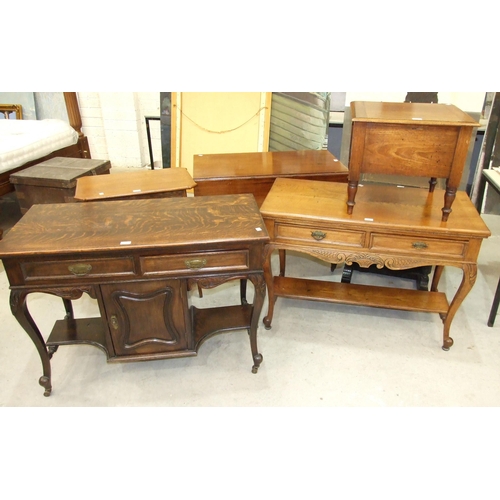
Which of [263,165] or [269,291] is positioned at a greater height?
[263,165]

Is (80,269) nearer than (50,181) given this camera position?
Yes

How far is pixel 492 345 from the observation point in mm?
2332

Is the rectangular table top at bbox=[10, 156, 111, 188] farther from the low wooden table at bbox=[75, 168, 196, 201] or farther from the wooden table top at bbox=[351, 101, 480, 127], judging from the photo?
the wooden table top at bbox=[351, 101, 480, 127]

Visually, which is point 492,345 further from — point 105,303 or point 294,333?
point 105,303

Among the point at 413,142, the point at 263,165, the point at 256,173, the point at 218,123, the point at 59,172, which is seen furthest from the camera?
the point at 218,123

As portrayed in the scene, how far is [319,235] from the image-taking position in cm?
214

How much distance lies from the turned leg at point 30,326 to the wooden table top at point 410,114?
172 cm

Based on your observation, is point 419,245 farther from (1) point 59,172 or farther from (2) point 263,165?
(1) point 59,172

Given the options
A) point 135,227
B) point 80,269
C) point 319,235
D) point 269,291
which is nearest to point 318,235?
point 319,235

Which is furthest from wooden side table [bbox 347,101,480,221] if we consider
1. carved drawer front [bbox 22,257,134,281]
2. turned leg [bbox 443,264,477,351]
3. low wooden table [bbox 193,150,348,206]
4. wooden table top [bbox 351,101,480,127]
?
carved drawer front [bbox 22,257,134,281]

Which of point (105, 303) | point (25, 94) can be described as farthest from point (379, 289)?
point (25, 94)

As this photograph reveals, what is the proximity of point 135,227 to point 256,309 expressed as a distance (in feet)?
2.29

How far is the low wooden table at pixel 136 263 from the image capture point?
67.8 inches

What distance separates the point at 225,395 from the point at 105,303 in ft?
2.40
